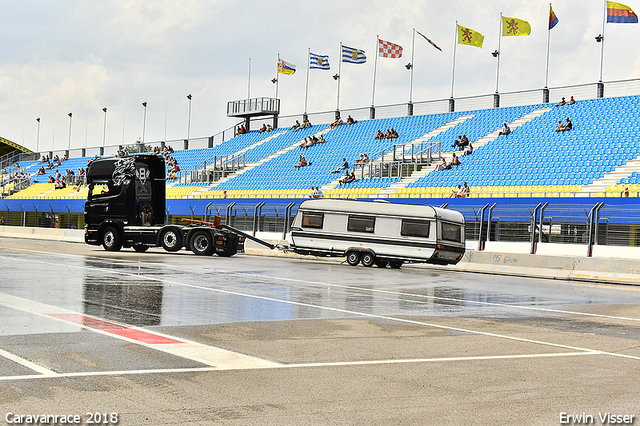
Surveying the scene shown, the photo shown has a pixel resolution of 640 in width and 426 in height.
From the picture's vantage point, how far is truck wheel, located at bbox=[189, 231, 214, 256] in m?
30.3

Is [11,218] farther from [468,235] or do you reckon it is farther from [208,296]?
[208,296]

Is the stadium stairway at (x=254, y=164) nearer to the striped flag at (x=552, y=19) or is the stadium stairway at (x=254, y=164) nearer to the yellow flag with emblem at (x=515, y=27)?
the yellow flag with emblem at (x=515, y=27)

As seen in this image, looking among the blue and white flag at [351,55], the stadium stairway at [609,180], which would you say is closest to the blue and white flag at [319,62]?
the blue and white flag at [351,55]

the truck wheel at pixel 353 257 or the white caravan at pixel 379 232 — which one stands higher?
the white caravan at pixel 379 232

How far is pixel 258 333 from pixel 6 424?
5.04 meters

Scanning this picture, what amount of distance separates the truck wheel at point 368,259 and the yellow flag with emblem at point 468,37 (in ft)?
97.4

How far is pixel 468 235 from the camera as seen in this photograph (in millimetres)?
30844

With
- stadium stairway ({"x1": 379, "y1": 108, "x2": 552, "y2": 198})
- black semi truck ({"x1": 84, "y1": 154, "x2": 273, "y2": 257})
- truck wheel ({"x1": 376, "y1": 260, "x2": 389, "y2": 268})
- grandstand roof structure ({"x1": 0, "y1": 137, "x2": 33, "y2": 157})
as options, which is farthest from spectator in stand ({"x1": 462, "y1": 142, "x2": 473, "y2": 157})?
grandstand roof structure ({"x1": 0, "y1": 137, "x2": 33, "y2": 157})

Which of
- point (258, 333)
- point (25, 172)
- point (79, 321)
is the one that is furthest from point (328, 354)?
point (25, 172)

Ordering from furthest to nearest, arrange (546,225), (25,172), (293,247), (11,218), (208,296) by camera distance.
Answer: (25,172)
(11,218)
(293,247)
(546,225)
(208,296)

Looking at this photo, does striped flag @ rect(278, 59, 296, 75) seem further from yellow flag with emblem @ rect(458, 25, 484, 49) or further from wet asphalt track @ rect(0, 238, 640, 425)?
wet asphalt track @ rect(0, 238, 640, 425)

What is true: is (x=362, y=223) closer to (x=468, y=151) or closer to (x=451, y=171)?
(x=451, y=171)

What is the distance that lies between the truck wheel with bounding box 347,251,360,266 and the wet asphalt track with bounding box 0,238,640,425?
1128cm

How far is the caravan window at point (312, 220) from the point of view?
29016mm
